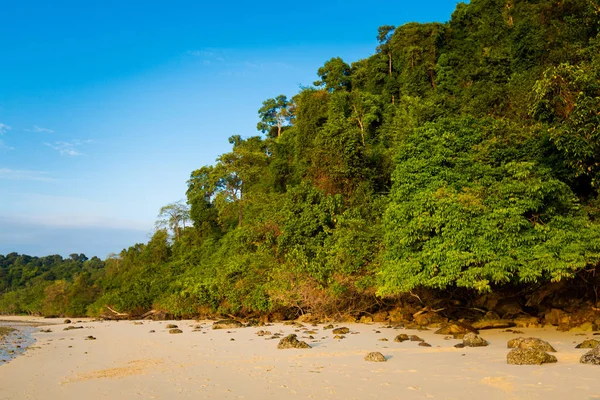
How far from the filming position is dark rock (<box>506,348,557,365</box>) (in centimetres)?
736

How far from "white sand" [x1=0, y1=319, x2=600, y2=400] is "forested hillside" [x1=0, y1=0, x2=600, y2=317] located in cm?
305

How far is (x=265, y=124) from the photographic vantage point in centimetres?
5184

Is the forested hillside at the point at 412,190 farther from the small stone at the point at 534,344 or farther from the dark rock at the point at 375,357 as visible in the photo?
the dark rock at the point at 375,357

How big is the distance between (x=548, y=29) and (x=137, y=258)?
42.1 metres

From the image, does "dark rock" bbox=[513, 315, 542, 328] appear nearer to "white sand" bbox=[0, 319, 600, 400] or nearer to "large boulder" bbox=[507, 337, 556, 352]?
"white sand" bbox=[0, 319, 600, 400]

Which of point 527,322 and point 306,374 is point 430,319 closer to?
point 527,322

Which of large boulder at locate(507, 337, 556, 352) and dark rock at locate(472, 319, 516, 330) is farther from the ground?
large boulder at locate(507, 337, 556, 352)

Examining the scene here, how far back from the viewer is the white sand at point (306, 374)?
231 inches

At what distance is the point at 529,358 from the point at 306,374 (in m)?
3.91

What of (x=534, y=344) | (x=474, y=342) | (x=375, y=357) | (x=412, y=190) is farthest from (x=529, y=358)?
(x=412, y=190)

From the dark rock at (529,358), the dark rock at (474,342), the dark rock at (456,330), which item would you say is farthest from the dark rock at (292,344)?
the dark rock at (529,358)

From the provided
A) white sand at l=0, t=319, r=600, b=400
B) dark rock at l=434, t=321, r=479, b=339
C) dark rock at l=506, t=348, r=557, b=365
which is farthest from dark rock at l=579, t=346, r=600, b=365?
dark rock at l=434, t=321, r=479, b=339

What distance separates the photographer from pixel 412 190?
14508mm

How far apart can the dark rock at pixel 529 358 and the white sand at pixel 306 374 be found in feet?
0.56
